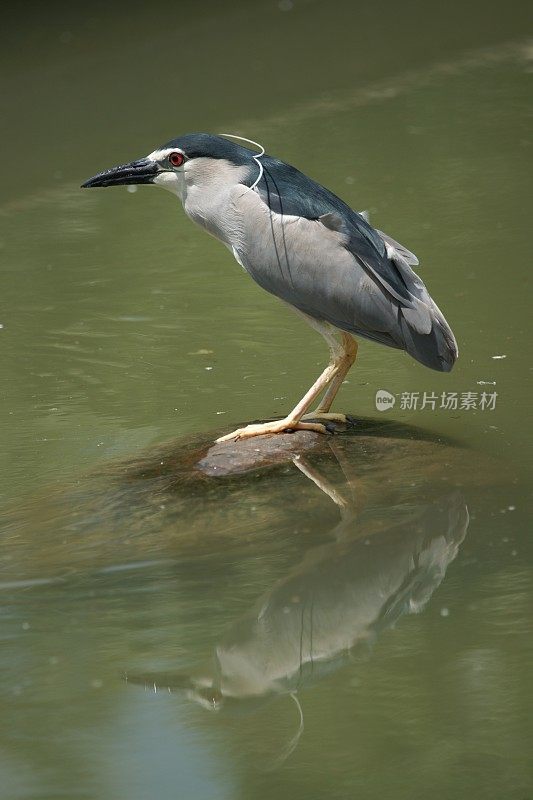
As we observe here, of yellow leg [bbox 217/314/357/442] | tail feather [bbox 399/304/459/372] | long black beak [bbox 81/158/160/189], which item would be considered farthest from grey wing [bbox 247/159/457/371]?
long black beak [bbox 81/158/160/189]

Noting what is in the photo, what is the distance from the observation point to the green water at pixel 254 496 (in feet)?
10.9

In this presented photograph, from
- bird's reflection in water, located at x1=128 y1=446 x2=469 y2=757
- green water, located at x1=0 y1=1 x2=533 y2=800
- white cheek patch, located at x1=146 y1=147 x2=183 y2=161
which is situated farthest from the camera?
white cheek patch, located at x1=146 y1=147 x2=183 y2=161

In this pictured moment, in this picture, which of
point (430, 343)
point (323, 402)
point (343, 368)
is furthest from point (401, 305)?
point (323, 402)

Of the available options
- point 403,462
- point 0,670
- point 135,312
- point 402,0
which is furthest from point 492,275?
point 402,0

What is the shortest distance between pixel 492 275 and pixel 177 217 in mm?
2285

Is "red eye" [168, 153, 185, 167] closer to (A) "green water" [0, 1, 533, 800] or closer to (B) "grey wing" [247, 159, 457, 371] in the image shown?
(B) "grey wing" [247, 159, 457, 371]

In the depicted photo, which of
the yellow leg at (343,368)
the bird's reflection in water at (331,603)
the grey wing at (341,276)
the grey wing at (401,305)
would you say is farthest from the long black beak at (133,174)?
the bird's reflection in water at (331,603)

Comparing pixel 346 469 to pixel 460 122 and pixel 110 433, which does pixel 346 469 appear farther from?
pixel 460 122

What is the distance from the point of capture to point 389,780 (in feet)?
10.2

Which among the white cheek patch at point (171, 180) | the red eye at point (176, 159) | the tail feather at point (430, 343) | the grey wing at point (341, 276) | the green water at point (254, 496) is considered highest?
the red eye at point (176, 159)

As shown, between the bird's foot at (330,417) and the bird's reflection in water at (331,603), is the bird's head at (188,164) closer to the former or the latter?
the bird's foot at (330,417)

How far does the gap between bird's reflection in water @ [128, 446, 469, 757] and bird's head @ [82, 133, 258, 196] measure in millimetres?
1174

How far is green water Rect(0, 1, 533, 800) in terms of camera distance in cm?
332

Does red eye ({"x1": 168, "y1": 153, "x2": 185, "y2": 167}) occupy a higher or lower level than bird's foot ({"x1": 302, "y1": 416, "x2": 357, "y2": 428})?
higher
